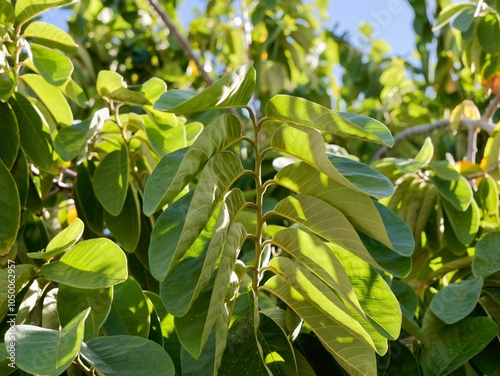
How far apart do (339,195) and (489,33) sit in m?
1.26

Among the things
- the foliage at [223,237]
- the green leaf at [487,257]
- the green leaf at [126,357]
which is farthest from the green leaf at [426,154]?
the green leaf at [126,357]

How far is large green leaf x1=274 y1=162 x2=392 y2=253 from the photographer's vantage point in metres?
0.84

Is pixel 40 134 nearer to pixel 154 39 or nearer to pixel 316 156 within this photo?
pixel 316 156

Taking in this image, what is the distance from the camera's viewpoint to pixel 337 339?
911 mm

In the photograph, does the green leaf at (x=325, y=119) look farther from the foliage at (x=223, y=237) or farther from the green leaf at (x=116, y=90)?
the green leaf at (x=116, y=90)

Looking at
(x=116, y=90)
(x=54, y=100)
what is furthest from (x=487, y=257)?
(x=54, y=100)

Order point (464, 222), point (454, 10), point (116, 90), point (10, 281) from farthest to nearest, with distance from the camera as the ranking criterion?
1. point (454, 10)
2. point (464, 222)
3. point (116, 90)
4. point (10, 281)

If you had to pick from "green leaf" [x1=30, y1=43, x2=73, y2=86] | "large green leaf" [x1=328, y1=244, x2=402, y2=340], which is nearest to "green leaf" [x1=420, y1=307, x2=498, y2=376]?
"large green leaf" [x1=328, y1=244, x2=402, y2=340]

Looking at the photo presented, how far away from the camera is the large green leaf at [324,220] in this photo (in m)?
0.84

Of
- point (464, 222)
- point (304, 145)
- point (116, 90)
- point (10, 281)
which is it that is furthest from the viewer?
point (464, 222)

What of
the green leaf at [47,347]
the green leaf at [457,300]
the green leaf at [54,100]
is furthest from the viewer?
the green leaf at [54,100]

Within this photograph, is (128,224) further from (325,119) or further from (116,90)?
(325,119)

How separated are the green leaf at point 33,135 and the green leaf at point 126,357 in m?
0.51

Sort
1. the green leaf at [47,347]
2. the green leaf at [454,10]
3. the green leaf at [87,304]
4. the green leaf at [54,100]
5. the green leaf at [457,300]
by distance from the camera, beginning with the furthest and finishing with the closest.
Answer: the green leaf at [454,10]
the green leaf at [54,100]
the green leaf at [457,300]
the green leaf at [87,304]
the green leaf at [47,347]
